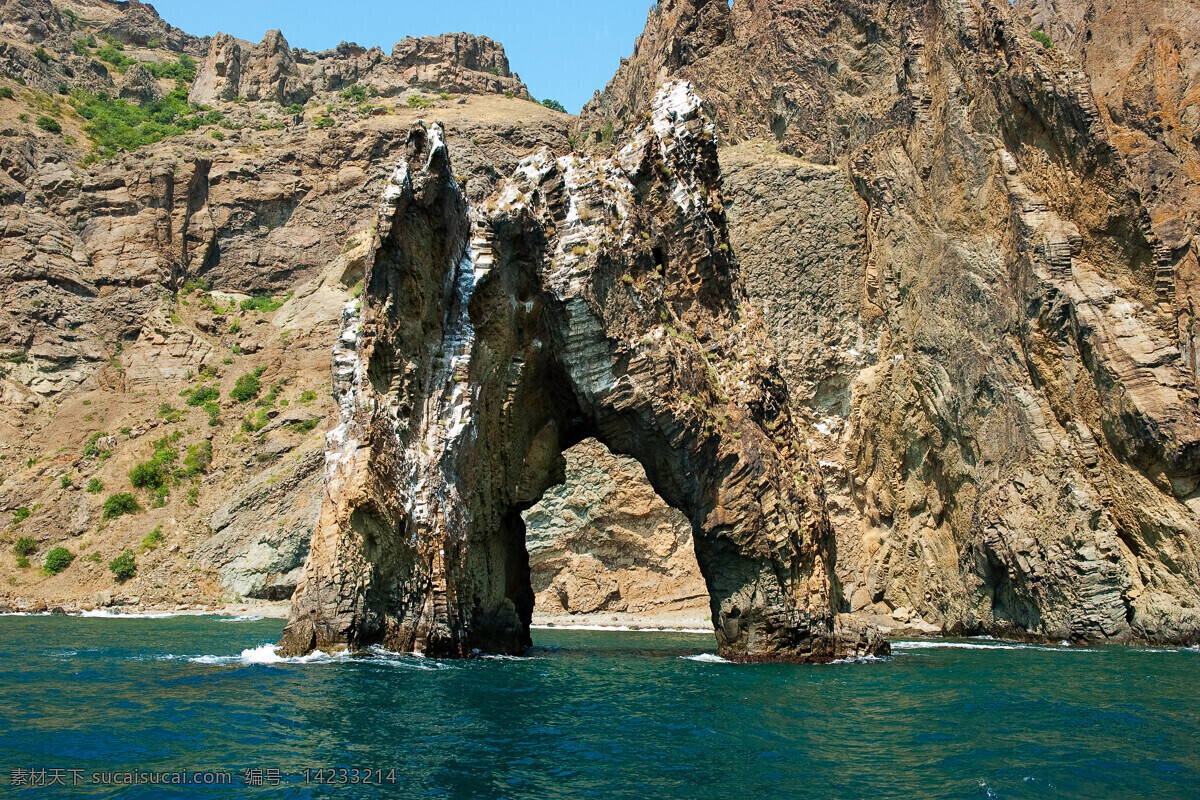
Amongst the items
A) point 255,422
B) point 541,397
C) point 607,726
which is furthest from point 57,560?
point 607,726

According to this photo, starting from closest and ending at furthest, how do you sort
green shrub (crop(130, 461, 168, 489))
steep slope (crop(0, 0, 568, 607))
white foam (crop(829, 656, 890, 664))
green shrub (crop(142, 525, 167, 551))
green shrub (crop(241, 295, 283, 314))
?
white foam (crop(829, 656, 890, 664))
green shrub (crop(142, 525, 167, 551))
steep slope (crop(0, 0, 568, 607))
green shrub (crop(130, 461, 168, 489))
green shrub (crop(241, 295, 283, 314))

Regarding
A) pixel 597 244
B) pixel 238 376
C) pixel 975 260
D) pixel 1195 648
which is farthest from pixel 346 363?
pixel 238 376

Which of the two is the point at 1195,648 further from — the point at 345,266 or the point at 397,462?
the point at 345,266

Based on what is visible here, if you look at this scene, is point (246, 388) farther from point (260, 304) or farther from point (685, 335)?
point (685, 335)

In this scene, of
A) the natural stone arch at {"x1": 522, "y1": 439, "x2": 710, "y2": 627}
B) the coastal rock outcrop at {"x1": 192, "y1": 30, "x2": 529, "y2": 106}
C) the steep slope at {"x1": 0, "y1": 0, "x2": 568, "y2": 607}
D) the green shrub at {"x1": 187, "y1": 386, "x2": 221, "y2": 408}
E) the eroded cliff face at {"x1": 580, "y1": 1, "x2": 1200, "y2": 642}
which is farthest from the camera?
the coastal rock outcrop at {"x1": 192, "y1": 30, "x2": 529, "y2": 106}

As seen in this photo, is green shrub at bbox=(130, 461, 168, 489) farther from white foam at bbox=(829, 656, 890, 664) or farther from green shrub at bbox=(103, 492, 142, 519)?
white foam at bbox=(829, 656, 890, 664)

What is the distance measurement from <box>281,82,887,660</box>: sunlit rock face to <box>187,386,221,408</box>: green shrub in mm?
42270

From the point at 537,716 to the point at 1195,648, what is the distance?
26.1 metres

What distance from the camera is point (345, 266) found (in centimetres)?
6994

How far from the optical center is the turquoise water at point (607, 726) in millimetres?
11812

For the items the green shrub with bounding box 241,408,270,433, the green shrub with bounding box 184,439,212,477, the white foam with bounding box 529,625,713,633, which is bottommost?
the white foam with bounding box 529,625,713,633

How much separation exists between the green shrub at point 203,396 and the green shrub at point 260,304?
10703 mm

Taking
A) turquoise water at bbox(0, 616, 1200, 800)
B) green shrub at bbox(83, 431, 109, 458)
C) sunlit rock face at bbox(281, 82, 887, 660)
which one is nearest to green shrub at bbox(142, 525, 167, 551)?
green shrub at bbox(83, 431, 109, 458)

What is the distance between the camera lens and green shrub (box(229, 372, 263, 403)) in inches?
2520
